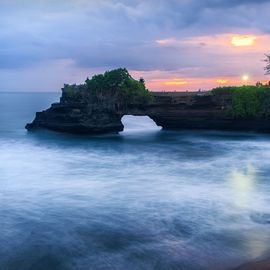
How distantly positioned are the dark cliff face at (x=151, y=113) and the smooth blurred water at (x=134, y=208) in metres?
12.2

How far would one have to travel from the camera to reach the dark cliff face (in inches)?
2255

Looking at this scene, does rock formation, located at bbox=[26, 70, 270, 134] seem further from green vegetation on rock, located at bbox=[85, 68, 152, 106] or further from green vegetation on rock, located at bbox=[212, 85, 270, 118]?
green vegetation on rock, located at bbox=[212, 85, 270, 118]

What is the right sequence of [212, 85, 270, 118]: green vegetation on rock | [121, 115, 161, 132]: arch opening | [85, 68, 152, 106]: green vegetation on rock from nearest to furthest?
[212, 85, 270, 118]: green vegetation on rock → [85, 68, 152, 106]: green vegetation on rock → [121, 115, 161, 132]: arch opening

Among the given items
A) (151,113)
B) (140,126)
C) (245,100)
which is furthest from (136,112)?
(140,126)

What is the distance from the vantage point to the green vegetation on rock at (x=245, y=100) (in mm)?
56344

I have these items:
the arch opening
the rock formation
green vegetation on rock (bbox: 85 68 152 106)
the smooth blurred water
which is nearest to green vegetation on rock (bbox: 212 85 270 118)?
the rock formation

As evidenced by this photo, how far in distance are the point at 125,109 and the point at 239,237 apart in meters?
43.0

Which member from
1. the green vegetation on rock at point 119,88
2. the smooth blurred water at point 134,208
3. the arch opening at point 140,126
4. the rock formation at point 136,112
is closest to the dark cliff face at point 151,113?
the rock formation at point 136,112

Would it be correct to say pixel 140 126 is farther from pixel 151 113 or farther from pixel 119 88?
pixel 119 88

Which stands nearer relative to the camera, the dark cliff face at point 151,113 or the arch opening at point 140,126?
the dark cliff face at point 151,113

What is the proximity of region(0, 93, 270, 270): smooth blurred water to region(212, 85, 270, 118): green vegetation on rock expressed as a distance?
11.5m

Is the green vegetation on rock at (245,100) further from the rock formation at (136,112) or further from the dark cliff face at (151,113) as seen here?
the dark cliff face at (151,113)

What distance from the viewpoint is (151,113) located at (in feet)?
199

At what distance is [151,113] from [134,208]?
38.4 m
